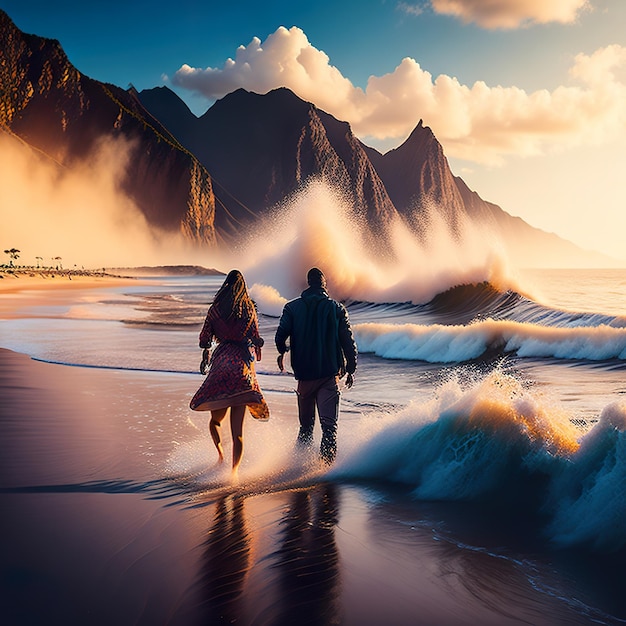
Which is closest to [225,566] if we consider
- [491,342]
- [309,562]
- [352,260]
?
[309,562]

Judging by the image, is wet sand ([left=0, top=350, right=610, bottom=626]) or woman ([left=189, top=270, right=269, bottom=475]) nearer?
wet sand ([left=0, top=350, right=610, bottom=626])

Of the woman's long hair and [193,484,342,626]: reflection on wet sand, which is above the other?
the woman's long hair

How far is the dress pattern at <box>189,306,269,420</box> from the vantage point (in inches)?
223

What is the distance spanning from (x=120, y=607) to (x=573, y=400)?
785 centimetres

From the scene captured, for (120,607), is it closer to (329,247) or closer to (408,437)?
(408,437)

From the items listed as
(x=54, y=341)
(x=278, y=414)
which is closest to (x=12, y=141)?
(x=54, y=341)

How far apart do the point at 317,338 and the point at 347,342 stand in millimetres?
290

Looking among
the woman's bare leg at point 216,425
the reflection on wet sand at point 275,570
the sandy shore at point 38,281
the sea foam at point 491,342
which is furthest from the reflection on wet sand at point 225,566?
the sandy shore at point 38,281

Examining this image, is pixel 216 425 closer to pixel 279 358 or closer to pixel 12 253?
pixel 279 358

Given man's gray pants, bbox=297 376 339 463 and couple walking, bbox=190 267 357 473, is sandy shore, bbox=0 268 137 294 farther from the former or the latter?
man's gray pants, bbox=297 376 339 463

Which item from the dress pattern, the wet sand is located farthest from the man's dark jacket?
the wet sand

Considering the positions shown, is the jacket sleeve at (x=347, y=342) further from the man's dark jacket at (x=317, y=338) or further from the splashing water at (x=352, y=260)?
the splashing water at (x=352, y=260)

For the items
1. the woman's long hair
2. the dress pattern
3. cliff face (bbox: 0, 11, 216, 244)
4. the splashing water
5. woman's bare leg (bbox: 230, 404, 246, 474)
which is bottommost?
woman's bare leg (bbox: 230, 404, 246, 474)

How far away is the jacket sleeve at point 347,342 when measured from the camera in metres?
5.90
